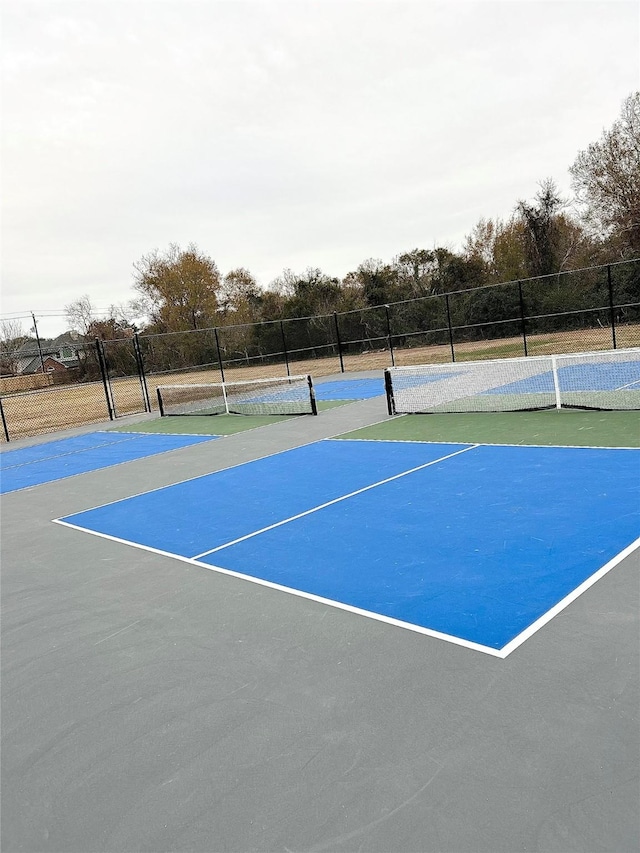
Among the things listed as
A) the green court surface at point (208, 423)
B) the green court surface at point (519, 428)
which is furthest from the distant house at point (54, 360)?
the green court surface at point (519, 428)

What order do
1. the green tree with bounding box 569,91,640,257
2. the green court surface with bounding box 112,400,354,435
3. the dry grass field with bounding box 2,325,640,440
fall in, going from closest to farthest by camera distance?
the green court surface with bounding box 112,400,354,435, the dry grass field with bounding box 2,325,640,440, the green tree with bounding box 569,91,640,257

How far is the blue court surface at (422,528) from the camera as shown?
4336 mm

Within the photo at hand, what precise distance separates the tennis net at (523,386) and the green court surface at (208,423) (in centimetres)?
275

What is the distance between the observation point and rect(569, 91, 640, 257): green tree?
98.8 feet

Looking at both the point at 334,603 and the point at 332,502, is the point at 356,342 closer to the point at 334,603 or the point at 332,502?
the point at 332,502

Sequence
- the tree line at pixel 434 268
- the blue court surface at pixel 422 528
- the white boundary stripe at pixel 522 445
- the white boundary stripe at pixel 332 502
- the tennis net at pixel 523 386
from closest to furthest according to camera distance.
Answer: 1. the blue court surface at pixel 422 528
2. the white boundary stripe at pixel 332 502
3. the white boundary stripe at pixel 522 445
4. the tennis net at pixel 523 386
5. the tree line at pixel 434 268

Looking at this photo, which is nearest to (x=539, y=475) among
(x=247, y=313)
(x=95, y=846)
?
(x=95, y=846)

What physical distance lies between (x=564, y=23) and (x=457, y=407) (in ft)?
29.7

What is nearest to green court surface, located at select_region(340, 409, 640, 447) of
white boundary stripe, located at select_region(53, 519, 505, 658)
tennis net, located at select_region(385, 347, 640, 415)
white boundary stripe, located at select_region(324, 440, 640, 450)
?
white boundary stripe, located at select_region(324, 440, 640, 450)

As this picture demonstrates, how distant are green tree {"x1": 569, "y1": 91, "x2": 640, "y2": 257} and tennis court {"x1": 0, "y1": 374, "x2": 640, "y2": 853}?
2763 centimetres

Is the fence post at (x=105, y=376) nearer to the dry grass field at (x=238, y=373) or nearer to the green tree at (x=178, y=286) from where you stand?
the dry grass field at (x=238, y=373)

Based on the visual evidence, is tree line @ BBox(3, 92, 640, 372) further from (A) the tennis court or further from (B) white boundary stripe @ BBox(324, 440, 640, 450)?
(A) the tennis court

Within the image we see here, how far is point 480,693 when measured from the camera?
320cm

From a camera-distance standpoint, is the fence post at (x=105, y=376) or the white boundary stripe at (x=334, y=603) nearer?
the white boundary stripe at (x=334, y=603)
